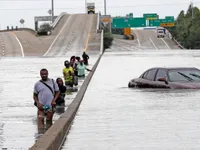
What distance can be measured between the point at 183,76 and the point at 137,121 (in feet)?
32.0

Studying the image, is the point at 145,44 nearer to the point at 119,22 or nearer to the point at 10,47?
the point at 119,22

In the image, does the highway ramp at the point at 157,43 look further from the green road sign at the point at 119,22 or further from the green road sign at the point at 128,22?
the green road sign at the point at 119,22

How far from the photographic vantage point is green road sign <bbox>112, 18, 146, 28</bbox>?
122375 mm

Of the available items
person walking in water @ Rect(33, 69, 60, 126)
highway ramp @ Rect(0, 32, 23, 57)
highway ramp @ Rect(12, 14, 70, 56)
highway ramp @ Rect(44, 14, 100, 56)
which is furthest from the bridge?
highway ramp @ Rect(44, 14, 100, 56)

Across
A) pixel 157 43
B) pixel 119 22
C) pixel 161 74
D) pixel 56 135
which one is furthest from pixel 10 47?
pixel 56 135

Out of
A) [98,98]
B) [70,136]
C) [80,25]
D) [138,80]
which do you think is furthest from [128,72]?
[80,25]

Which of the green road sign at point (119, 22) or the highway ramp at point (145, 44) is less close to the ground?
the green road sign at point (119, 22)

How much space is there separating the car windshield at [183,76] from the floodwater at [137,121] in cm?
103

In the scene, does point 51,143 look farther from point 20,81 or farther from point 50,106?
point 20,81

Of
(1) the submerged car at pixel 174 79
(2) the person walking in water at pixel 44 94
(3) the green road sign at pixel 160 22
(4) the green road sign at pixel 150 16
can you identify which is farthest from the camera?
(4) the green road sign at pixel 150 16

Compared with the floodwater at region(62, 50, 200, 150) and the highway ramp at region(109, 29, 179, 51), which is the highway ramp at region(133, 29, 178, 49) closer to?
the highway ramp at region(109, 29, 179, 51)

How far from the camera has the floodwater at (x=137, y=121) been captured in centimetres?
1195

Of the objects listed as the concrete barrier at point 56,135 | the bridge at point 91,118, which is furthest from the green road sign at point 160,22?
the concrete barrier at point 56,135

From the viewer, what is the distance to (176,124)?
14.5 metres
